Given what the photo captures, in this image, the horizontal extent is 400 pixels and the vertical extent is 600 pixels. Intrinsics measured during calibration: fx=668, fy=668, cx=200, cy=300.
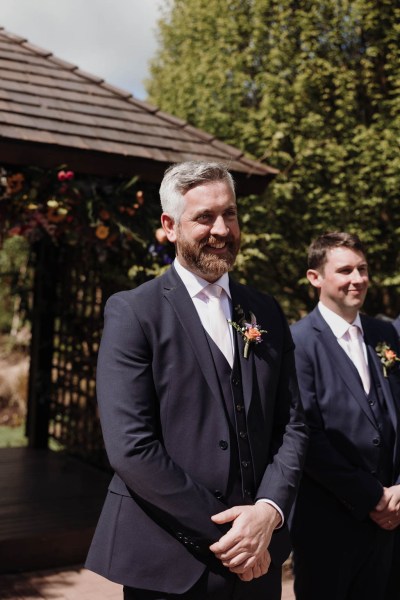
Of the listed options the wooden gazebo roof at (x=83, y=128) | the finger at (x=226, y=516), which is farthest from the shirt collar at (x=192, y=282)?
the wooden gazebo roof at (x=83, y=128)

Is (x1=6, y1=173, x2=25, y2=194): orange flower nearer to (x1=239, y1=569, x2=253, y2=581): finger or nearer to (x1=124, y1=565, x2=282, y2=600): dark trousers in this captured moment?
(x1=124, y1=565, x2=282, y2=600): dark trousers

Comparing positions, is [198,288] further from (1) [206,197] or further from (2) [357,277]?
(2) [357,277]

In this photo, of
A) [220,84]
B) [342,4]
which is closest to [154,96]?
[220,84]

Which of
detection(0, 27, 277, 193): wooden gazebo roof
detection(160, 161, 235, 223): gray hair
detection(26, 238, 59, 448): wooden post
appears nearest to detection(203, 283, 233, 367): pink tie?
detection(160, 161, 235, 223): gray hair

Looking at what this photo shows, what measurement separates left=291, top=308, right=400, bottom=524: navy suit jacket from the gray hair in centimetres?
116

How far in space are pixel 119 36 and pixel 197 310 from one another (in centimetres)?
1728

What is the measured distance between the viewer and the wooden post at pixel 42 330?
24.5 feet

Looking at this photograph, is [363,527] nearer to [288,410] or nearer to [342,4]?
[288,410]

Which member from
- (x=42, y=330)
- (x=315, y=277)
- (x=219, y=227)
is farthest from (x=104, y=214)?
(x=219, y=227)

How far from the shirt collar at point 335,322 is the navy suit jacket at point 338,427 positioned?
0.05 metres

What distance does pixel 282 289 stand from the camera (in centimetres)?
1022

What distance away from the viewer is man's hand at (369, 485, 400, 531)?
2977 millimetres

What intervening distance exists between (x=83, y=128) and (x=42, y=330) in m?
2.91

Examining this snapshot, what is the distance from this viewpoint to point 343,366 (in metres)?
3.22
